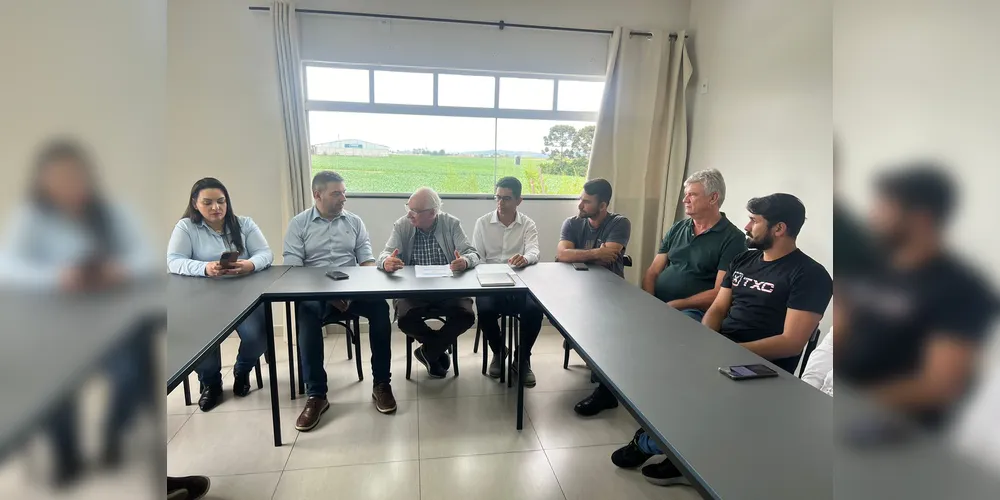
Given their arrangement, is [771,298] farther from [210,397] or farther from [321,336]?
[210,397]

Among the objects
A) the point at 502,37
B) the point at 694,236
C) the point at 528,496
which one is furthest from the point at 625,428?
the point at 502,37

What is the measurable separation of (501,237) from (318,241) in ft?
3.62

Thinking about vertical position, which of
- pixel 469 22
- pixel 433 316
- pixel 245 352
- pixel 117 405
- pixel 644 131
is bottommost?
pixel 245 352

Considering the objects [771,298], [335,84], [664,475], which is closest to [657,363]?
[664,475]

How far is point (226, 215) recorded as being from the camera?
242cm

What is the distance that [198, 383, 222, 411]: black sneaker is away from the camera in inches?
90.7

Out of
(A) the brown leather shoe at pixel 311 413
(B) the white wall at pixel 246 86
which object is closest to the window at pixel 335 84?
(B) the white wall at pixel 246 86

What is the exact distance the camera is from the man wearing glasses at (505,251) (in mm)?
2676

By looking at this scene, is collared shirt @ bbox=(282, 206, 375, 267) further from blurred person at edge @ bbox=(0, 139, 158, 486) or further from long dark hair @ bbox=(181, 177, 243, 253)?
blurred person at edge @ bbox=(0, 139, 158, 486)

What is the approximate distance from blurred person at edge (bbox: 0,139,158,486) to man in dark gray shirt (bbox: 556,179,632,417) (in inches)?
104

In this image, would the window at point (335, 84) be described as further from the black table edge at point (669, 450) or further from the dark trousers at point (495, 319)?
the black table edge at point (669, 450)

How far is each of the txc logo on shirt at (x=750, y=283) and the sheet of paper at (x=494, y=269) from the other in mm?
1066

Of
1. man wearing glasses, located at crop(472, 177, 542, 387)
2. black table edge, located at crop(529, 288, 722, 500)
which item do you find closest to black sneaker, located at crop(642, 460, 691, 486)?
black table edge, located at crop(529, 288, 722, 500)

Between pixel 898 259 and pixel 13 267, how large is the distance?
31 cm
